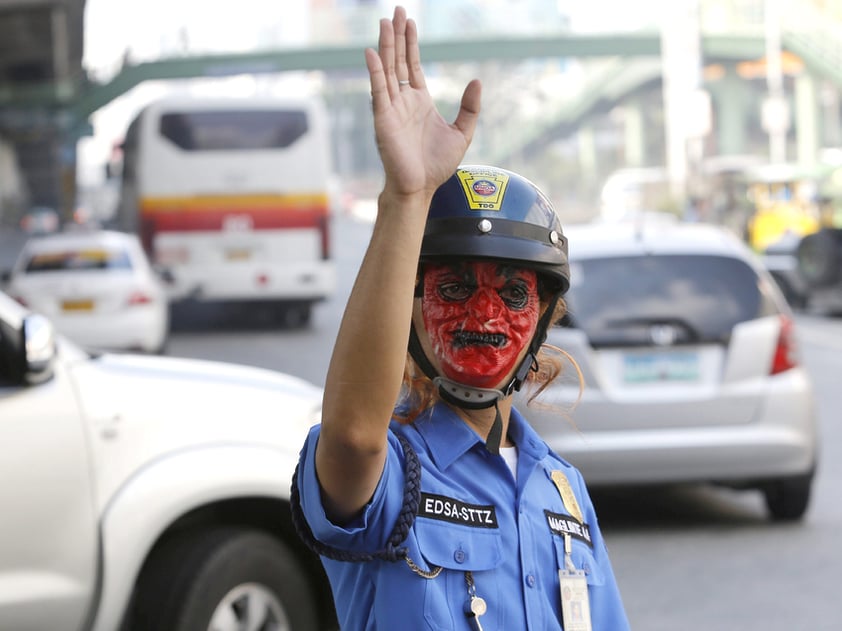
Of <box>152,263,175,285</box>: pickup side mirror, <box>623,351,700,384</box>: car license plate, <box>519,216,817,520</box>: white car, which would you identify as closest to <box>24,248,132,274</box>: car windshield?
<box>152,263,175,285</box>: pickup side mirror

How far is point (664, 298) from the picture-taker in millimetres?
7773

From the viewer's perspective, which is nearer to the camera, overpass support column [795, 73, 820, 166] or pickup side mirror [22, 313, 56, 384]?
pickup side mirror [22, 313, 56, 384]

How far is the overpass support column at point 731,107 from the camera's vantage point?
78438 mm

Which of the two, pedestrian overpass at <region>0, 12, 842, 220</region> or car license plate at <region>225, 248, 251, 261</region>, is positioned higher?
pedestrian overpass at <region>0, 12, 842, 220</region>

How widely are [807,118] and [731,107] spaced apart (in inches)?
288

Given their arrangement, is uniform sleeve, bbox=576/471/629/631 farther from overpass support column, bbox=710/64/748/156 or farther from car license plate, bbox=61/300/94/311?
overpass support column, bbox=710/64/748/156

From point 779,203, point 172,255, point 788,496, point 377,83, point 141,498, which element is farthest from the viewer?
point 779,203

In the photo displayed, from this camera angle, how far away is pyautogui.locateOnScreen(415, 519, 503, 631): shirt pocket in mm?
2059

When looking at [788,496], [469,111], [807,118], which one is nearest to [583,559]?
[469,111]

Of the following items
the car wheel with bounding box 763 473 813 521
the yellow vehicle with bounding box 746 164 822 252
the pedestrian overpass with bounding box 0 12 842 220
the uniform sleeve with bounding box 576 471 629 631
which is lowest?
the car wheel with bounding box 763 473 813 521

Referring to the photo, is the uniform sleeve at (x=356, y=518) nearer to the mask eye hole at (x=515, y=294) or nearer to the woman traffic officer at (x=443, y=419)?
the woman traffic officer at (x=443, y=419)

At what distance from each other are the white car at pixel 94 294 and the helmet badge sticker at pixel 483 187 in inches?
580

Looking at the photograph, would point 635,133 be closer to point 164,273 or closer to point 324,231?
point 324,231

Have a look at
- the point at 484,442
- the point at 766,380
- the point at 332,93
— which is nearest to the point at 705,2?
the point at 332,93
